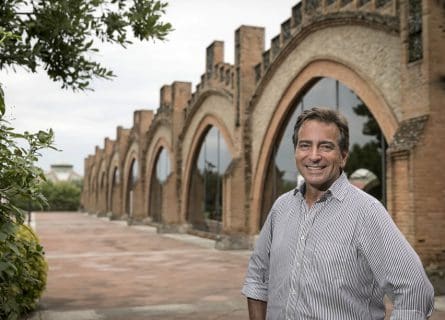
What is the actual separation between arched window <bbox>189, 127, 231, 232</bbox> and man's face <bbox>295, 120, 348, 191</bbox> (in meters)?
20.0

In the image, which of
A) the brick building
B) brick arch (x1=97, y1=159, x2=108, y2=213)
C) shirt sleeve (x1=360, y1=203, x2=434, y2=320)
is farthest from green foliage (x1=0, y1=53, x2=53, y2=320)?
brick arch (x1=97, y1=159, x2=108, y2=213)

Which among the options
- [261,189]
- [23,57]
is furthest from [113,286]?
[261,189]

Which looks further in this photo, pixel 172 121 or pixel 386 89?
pixel 172 121

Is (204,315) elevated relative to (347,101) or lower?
lower

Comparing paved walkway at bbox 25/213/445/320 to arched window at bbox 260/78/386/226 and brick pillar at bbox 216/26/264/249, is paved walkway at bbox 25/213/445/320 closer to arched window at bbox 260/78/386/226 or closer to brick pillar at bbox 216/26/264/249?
brick pillar at bbox 216/26/264/249

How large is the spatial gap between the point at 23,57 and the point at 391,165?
7.38 metres

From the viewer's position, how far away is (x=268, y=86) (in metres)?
18.2

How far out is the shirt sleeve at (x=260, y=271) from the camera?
2.65m

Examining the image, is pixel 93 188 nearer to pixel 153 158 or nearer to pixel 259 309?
pixel 153 158

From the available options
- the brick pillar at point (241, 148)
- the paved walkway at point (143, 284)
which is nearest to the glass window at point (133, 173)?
the paved walkway at point (143, 284)

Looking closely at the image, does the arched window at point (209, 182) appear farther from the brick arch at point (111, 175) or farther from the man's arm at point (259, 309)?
the brick arch at point (111, 175)

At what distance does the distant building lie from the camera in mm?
104188

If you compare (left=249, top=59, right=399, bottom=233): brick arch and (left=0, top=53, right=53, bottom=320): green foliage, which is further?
(left=249, top=59, right=399, bottom=233): brick arch

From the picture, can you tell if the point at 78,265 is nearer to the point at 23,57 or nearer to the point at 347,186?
the point at 23,57
